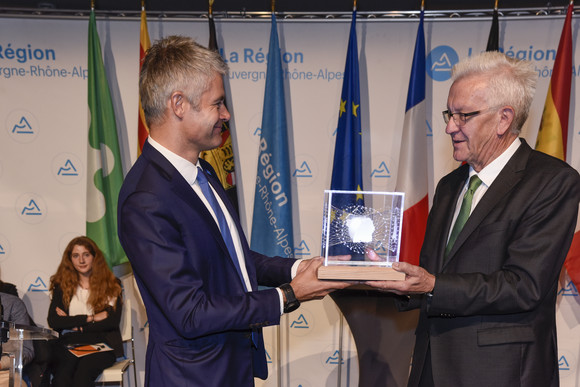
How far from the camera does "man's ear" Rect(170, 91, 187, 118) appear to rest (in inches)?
73.4

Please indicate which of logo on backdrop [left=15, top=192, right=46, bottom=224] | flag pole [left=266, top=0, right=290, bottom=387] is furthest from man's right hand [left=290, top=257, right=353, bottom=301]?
logo on backdrop [left=15, top=192, right=46, bottom=224]

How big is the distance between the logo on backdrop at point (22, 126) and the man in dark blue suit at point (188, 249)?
3.51 metres

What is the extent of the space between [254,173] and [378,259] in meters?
2.89

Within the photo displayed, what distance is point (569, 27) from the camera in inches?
166

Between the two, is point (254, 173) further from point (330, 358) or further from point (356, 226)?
point (356, 226)

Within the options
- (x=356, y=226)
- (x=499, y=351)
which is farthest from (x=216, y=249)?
(x=499, y=351)

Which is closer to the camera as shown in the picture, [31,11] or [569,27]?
[569,27]

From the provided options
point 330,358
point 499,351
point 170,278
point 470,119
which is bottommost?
point 330,358

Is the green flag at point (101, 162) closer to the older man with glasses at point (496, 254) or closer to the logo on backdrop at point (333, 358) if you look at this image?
the logo on backdrop at point (333, 358)

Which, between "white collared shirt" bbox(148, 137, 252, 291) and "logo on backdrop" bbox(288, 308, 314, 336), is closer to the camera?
"white collared shirt" bbox(148, 137, 252, 291)

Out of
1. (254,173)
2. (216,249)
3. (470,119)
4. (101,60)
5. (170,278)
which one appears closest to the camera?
(170,278)

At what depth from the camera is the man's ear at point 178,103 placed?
186 centimetres

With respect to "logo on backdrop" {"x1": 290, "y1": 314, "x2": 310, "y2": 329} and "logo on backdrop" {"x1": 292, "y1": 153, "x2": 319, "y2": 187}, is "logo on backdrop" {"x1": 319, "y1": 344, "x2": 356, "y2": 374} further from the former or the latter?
"logo on backdrop" {"x1": 292, "y1": 153, "x2": 319, "y2": 187}

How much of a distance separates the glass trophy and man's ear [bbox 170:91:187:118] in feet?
2.36
